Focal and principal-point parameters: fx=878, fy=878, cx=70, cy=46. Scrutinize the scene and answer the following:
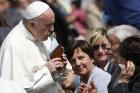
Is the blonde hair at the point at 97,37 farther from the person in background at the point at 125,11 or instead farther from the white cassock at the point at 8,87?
the white cassock at the point at 8,87

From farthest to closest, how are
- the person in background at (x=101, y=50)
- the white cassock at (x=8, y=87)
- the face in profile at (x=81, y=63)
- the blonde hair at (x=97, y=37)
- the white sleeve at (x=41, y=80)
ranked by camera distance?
the blonde hair at (x=97, y=37) < the person in background at (x=101, y=50) < the face in profile at (x=81, y=63) < the white sleeve at (x=41, y=80) < the white cassock at (x=8, y=87)

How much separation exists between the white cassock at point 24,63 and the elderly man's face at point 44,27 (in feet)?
0.30

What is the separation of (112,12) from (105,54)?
3.32ft

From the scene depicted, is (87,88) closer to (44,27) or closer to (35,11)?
(44,27)

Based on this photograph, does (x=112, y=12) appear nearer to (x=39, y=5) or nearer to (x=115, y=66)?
(x=115, y=66)

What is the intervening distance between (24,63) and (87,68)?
40.0 inches

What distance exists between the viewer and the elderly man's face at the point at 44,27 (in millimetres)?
9680

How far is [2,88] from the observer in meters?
7.98

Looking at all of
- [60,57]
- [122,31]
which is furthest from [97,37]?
[60,57]

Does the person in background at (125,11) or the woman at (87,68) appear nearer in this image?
the woman at (87,68)

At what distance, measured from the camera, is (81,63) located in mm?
10438

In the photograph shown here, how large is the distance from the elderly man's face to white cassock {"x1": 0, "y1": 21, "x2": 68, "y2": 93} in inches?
3.6

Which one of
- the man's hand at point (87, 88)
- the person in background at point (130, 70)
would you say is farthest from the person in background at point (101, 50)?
the person in background at point (130, 70)

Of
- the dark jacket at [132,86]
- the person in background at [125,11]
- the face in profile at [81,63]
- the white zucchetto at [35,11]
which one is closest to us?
the dark jacket at [132,86]
